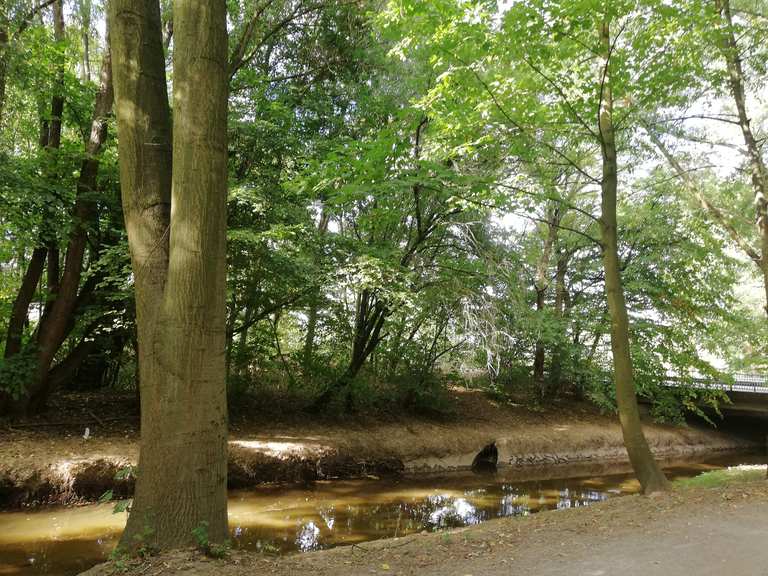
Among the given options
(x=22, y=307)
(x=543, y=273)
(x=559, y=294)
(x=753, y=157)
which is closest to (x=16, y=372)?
(x=22, y=307)

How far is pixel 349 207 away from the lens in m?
13.5

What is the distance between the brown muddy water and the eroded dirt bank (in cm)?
44

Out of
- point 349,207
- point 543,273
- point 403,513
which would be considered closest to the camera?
point 403,513

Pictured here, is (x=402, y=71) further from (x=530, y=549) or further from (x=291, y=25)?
(x=530, y=549)

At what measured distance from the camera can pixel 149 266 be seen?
4.47 metres

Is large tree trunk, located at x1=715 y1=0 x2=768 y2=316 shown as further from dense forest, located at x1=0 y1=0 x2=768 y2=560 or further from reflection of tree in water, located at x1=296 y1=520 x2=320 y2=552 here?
reflection of tree in water, located at x1=296 y1=520 x2=320 y2=552

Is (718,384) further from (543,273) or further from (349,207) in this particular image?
(349,207)

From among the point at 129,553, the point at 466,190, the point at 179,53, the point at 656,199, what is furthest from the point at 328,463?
the point at 656,199

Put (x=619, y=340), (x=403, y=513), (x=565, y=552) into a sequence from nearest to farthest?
(x=565, y=552), (x=619, y=340), (x=403, y=513)

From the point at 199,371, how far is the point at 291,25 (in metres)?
9.96

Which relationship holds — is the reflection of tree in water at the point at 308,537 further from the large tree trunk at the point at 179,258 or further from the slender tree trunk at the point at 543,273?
the slender tree trunk at the point at 543,273

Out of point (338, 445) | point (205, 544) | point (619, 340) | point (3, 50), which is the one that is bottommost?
point (338, 445)

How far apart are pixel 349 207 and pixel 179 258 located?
9449mm

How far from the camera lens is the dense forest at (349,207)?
173 inches
